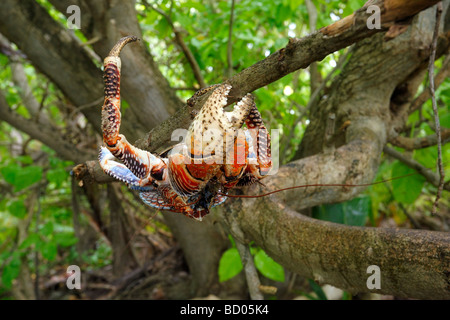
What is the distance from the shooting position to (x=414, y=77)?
2.55 meters

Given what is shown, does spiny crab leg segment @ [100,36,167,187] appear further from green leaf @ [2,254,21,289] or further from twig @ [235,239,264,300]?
green leaf @ [2,254,21,289]

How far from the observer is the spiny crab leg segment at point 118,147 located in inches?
45.0

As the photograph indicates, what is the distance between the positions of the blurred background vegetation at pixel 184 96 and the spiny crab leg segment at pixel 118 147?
1.06ft

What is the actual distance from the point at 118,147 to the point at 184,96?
283 centimetres

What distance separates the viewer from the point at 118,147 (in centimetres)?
115

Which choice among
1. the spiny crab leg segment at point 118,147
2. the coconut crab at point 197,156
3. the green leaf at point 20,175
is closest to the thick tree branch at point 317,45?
the coconut crab at point 197,156

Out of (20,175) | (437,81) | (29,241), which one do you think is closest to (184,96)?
(20,175)

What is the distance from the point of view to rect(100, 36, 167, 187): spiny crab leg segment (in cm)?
114

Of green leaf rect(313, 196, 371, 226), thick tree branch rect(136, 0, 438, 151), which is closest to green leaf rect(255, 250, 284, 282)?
green leaf rect(313, 196, 371, 226)

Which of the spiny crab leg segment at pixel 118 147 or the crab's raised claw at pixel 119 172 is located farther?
the crab's raised claw at pixel 119 172

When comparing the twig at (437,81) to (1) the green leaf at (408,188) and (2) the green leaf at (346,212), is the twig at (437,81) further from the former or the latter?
(2) the green leaf at (346,212)

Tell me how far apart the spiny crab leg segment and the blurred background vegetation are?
1.06 ft

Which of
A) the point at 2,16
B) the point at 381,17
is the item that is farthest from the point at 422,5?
the point at 2,16

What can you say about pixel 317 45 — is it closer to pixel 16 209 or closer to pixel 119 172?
pixel 119 172
